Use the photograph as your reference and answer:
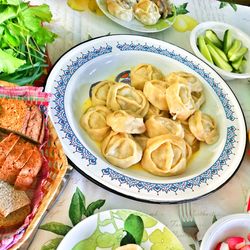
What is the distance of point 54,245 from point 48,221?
0.26 ft

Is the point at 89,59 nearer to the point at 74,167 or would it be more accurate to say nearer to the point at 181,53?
the point at 181,53

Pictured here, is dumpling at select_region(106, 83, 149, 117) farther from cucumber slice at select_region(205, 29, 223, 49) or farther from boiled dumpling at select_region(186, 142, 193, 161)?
cucumber slice at select_region(205, 29, 223, 49)

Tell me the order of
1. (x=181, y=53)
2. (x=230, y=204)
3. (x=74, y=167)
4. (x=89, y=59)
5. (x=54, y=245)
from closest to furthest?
(x=54, y=245), (x=74, y=167), (x=230, y=204), (x=89, y=59), (x=181, y=53)

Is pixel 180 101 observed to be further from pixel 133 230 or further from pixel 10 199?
pixel 10 199

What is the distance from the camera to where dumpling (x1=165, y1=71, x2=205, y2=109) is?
1.65m

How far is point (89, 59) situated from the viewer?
5.39ft

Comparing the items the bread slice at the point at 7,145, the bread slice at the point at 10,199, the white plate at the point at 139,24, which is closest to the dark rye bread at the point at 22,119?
the bread slice at the point at 7,145

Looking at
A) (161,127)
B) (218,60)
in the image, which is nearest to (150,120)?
(161,127)

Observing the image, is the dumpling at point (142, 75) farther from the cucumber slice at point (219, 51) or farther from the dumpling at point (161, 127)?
the cucumber slice at point (219, 51)

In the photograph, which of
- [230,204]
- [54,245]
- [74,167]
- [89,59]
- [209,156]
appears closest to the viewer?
[54,245]

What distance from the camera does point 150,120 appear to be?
1508mm

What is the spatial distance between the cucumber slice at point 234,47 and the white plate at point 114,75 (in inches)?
7.3

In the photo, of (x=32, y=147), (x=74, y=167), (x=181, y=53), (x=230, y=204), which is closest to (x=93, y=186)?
(x=74, y=167)

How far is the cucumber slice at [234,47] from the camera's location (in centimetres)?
189
